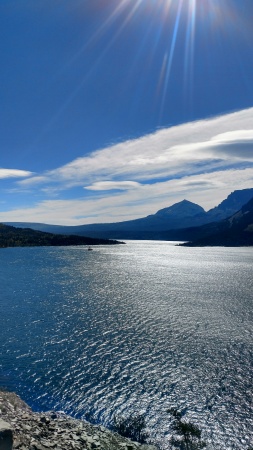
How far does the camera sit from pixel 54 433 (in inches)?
1159

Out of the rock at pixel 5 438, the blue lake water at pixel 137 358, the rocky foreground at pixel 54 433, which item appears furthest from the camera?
the blue lake water at pixel 137 358

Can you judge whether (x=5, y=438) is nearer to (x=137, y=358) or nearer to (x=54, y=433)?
(x=54, y=433)

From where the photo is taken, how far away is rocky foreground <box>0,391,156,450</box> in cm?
2688

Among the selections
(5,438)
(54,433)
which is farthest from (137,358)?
(5,438)

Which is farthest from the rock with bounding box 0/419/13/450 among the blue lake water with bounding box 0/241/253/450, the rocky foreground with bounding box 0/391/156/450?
the blue lake water with bounding box 0/241/253/450

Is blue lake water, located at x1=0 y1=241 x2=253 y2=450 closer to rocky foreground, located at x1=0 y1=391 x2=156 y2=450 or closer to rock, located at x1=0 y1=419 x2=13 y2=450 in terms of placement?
rocky foreground, located at x1=0 y1=391 x2=156 y2=450

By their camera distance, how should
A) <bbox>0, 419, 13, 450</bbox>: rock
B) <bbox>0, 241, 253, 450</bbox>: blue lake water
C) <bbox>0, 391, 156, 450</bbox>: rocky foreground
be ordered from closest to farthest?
1. <bbox>0, 419, 13, 450</bbox>: rock
2. <bbox>0, 391, 156, 450</bbox>: rocky foreground
3. <bbox>0, 241, 253, 450</bbox>: blue lake water

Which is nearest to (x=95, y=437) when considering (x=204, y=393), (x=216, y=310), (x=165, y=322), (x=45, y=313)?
(x=204, y=393)

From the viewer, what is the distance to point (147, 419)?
115 feet

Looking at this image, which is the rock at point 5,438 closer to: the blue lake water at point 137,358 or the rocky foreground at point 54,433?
the rocky foreground at point 54,433

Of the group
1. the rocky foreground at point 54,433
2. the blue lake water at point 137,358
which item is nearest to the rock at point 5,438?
the rocky foreground at point 54,433

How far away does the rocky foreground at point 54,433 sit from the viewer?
88.2ft

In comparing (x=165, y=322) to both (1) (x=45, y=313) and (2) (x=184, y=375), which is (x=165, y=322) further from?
(1) (x=45, y=313)

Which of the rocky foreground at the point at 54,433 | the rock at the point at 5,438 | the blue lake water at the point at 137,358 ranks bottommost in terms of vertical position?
the blue lake water at the point at 137,358
